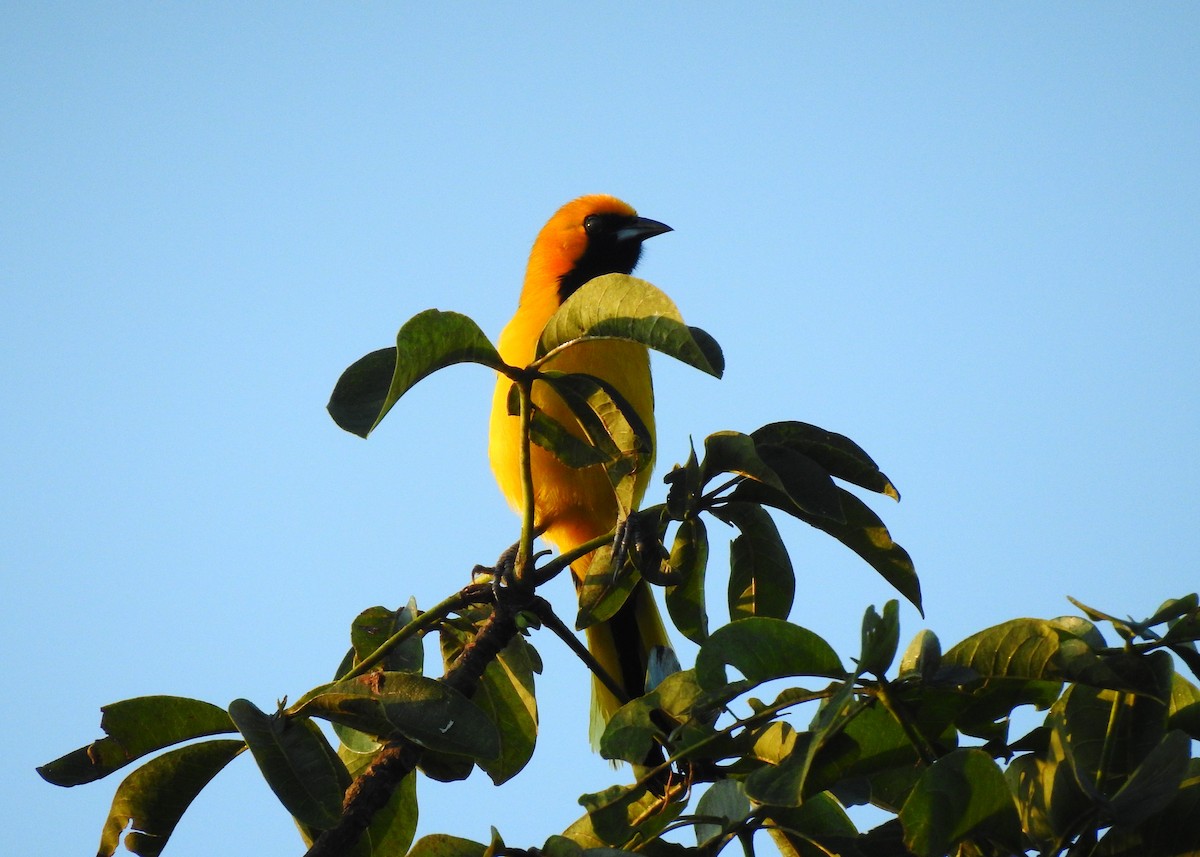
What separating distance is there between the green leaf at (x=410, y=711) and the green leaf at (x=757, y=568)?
446 millimetres

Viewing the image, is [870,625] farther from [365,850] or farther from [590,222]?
[590,222]

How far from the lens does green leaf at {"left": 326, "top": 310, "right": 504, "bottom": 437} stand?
144 cm

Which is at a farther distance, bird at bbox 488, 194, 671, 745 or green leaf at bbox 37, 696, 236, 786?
bird at bbox 488, 194, 671, 745

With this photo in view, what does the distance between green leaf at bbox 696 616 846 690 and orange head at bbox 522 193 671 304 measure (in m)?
3.06

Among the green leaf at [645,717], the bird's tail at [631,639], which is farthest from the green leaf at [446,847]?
the bird's tail at [631,639]

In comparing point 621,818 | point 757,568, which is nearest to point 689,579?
point 757,568

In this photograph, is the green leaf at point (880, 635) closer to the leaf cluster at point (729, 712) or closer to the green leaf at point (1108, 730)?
the leaf cluster at point (729, 712)

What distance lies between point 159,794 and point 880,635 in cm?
101

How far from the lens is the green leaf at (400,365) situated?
1.44 m

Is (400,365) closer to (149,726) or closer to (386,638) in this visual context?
(149,726)

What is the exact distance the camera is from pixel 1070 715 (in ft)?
4.32

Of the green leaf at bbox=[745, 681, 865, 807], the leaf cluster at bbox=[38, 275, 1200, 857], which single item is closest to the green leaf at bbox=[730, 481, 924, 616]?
the leaf cluster at bbox=[38, 275, 1200, 857]

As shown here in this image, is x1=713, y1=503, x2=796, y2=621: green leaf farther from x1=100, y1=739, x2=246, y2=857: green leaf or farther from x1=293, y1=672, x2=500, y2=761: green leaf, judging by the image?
x1=100, y1=739, x2=246, y2=857: green leaf

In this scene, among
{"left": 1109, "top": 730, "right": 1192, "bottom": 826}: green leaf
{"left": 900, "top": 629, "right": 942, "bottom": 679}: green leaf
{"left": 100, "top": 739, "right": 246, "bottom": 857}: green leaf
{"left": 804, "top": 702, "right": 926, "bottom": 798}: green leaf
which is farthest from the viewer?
{"left": 100, "top": 739, "right": 246, "bottom": 857}: green leaf
